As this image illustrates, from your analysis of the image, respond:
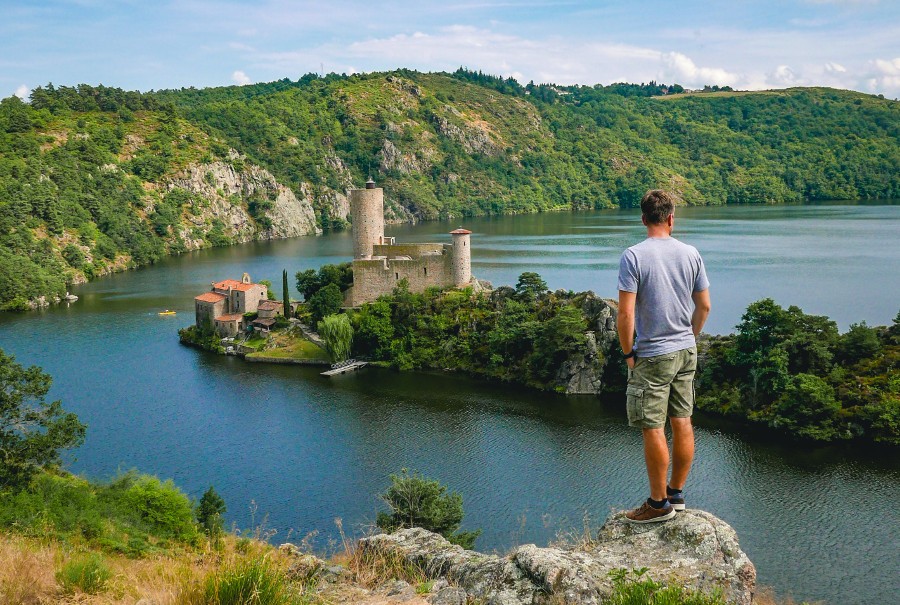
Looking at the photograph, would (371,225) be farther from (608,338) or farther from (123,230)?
(123,230)

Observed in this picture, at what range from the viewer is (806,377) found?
111ft

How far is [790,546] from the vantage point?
2302cm

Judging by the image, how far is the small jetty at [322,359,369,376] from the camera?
4428cm

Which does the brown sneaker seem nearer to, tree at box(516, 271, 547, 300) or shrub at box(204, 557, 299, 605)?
shrub at box(204, 557, 299, 605)

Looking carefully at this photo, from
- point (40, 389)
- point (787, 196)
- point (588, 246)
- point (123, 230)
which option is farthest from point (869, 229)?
point (40, 389)

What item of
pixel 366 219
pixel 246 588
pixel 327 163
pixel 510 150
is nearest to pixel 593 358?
pixel 366 219

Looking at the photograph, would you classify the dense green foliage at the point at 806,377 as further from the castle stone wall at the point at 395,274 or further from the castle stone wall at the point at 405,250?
the castle stone wall at the point at 405,250

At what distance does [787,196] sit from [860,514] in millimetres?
156550

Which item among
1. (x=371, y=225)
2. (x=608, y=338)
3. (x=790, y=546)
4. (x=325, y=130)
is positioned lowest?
(x=790, y=546)

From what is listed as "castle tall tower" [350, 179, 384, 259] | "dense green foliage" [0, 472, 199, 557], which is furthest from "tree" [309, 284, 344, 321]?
"dense green foliage" [0, 472, 199, 557]

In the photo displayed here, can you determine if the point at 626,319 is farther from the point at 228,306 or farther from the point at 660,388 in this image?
the point at 228,306

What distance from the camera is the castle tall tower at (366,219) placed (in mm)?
50406

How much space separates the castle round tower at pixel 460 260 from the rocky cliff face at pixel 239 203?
70013 millimetres

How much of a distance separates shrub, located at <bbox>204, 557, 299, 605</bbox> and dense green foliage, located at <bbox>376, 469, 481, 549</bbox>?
583 inches
